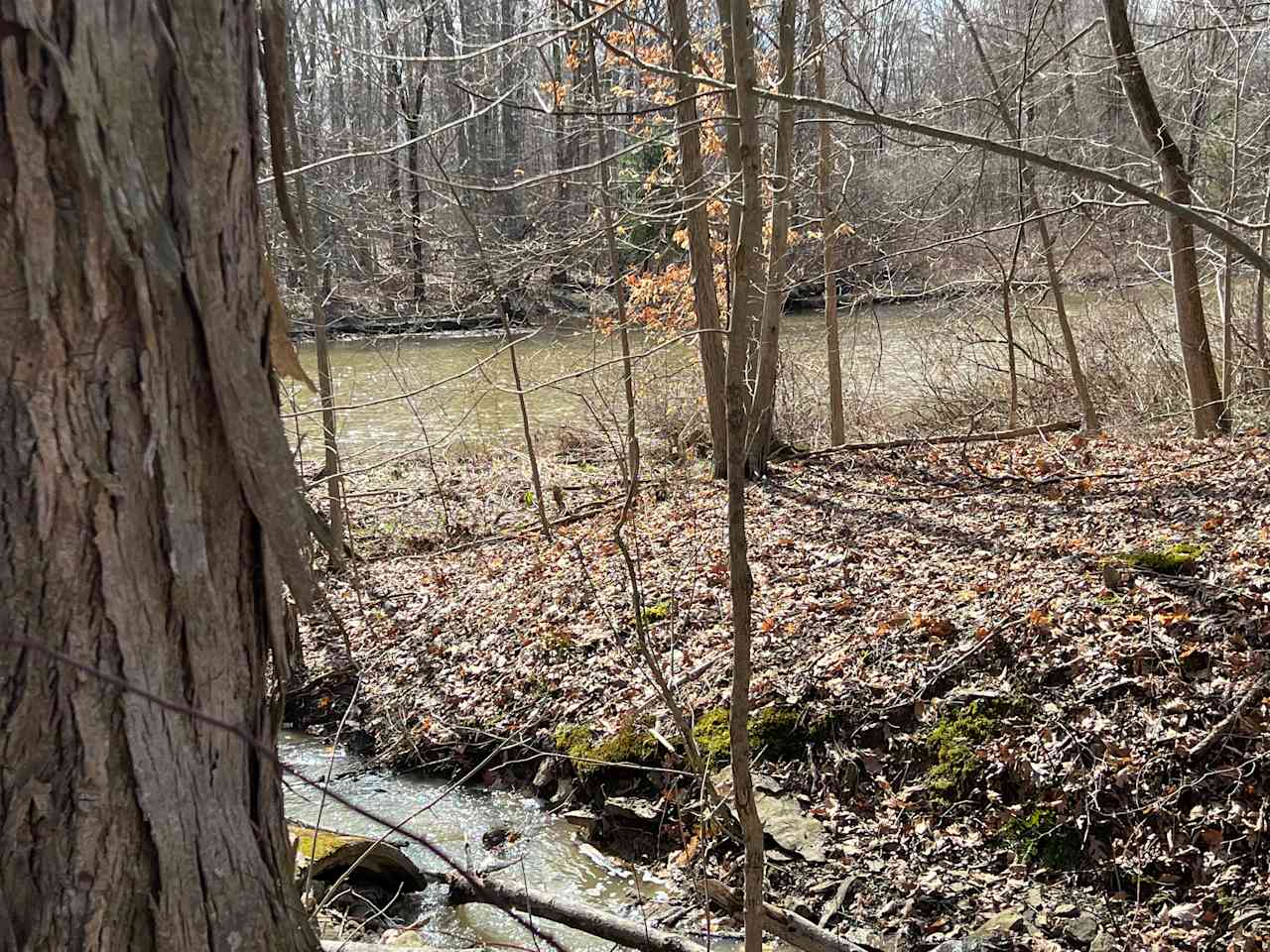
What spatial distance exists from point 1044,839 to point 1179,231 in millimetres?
6086

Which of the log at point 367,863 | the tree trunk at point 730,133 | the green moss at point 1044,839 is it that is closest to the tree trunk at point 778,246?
the tree trunk at point 730,133

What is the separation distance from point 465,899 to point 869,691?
7.43 feet

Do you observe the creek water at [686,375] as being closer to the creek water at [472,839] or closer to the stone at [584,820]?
the creek water at [472,839]

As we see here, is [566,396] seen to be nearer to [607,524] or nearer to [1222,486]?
[607,524]

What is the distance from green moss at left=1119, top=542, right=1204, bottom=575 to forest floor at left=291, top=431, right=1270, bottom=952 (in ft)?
0.07

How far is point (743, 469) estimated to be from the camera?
2654mm

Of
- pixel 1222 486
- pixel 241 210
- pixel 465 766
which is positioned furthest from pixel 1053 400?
pixel 241 210

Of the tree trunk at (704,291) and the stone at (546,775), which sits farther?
the tree trunk at (704,291)

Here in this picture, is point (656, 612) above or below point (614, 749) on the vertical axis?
above

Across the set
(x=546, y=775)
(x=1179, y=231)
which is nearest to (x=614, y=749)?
(x=546, y=775)

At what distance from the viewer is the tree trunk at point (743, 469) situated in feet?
8.64

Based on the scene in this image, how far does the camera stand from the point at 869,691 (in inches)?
212

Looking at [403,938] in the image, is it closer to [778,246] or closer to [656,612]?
[656,612]

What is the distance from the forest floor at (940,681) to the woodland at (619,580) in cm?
3
